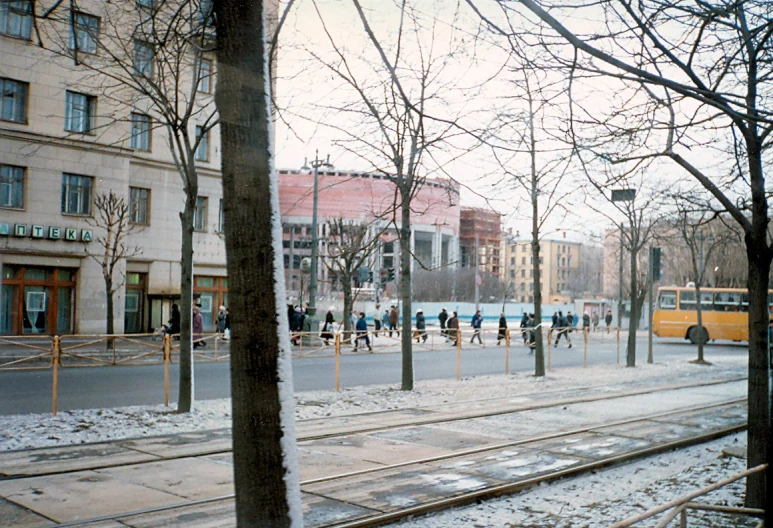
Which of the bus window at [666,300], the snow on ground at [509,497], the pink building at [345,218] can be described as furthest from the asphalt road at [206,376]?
the pink building at [345,218]

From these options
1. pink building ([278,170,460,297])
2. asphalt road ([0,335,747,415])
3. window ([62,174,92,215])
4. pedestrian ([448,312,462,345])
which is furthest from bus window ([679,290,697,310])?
window ([62,174,92,215])

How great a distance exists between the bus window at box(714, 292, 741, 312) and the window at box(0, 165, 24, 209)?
3562 centimetres

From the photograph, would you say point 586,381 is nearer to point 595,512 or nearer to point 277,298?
point 595,512

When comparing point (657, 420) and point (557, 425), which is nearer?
point (557, 425)

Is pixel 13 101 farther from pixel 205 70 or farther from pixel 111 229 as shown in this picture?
pixel 205 70

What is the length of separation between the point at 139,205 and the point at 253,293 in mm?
31604

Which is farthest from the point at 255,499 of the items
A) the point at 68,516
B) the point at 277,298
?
the point at 68,516

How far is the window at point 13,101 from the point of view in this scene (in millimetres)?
27047

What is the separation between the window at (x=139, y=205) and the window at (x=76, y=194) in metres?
2.58

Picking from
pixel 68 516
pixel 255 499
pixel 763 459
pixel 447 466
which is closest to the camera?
pixel 255 499

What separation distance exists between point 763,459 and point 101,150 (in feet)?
91.5

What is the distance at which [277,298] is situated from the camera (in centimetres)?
384

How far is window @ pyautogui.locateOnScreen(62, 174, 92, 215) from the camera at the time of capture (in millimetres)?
29594

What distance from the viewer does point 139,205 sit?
33.5 m
